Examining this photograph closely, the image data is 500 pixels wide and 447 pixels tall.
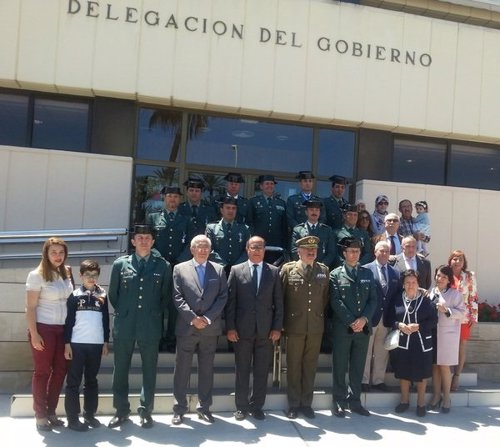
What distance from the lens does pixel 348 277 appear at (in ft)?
17.8

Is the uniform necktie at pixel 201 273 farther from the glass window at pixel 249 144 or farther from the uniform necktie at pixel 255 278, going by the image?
the glass window at pixel 249 144

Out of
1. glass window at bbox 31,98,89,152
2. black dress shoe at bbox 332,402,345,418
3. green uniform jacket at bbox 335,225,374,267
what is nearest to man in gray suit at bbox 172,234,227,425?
black dress shoe at bbox 332,402,345,418

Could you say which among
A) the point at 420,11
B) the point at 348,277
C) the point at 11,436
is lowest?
the point at 11,436

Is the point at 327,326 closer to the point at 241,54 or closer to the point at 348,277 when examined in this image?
the point at 348,277

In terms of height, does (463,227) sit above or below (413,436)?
above

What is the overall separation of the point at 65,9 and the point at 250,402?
5.99 meters

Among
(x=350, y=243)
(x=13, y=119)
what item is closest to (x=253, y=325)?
(x=350, y=243)

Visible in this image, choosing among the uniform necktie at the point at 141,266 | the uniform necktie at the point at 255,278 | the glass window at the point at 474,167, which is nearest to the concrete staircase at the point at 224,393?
the uniform necktie at the point at 255,278

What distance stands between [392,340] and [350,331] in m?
0.55

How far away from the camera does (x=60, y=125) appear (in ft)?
25.7

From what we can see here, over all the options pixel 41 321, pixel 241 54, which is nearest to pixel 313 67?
pixel 241 54

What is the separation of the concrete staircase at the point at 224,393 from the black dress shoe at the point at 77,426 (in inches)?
14.0

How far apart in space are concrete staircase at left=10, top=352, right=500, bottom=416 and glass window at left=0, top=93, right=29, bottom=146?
3.79 metres

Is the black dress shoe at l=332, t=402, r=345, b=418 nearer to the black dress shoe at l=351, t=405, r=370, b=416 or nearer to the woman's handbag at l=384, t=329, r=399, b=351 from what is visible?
the black dress shoe at l=351, t=405, r=370, b=416
